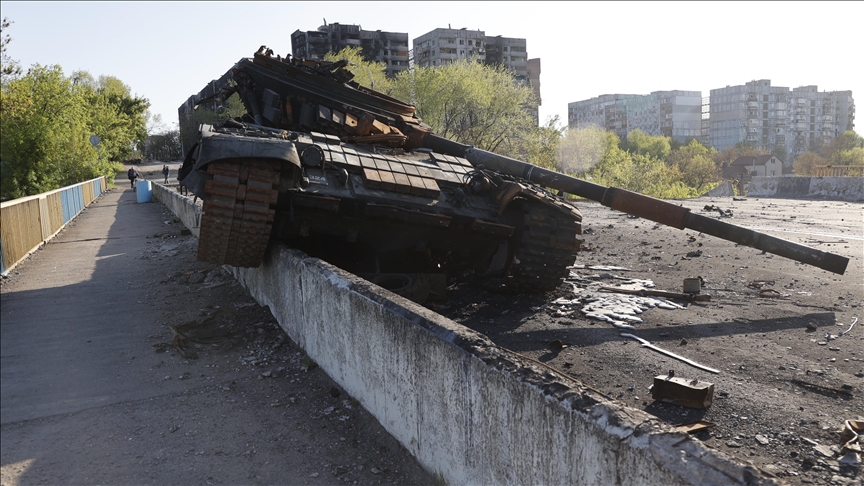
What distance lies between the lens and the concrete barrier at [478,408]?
2678 millimetres

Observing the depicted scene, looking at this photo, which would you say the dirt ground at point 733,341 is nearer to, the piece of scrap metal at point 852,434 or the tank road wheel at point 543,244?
the piece of scrap metal at point 852,434

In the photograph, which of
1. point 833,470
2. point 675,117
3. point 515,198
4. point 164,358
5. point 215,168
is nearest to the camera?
point 833,470

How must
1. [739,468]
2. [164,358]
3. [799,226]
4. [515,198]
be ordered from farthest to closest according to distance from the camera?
[799,226]
[515,198]
[164,358]
[739,468]

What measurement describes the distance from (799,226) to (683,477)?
1834cm

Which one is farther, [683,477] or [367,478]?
[367,478]

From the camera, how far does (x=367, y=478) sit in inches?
173

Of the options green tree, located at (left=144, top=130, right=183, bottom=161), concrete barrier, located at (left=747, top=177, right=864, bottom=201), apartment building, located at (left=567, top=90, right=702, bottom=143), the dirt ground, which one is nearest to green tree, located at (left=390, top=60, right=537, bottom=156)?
concrete barrier, located at (left=747, top=177, right=864, bottom=201)

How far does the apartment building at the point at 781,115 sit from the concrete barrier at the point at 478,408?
130221 millimetres

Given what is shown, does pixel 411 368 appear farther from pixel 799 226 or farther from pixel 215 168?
pixel 799 226

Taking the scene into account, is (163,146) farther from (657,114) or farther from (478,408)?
(657,114)

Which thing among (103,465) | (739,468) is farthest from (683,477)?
(103,465)

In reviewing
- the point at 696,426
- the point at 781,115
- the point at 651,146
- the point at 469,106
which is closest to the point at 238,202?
the point at 696,426

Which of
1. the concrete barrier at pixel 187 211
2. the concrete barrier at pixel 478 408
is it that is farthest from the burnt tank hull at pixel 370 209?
the concrete barrier at pixel 187 211

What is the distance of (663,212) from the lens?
30.2 feet
